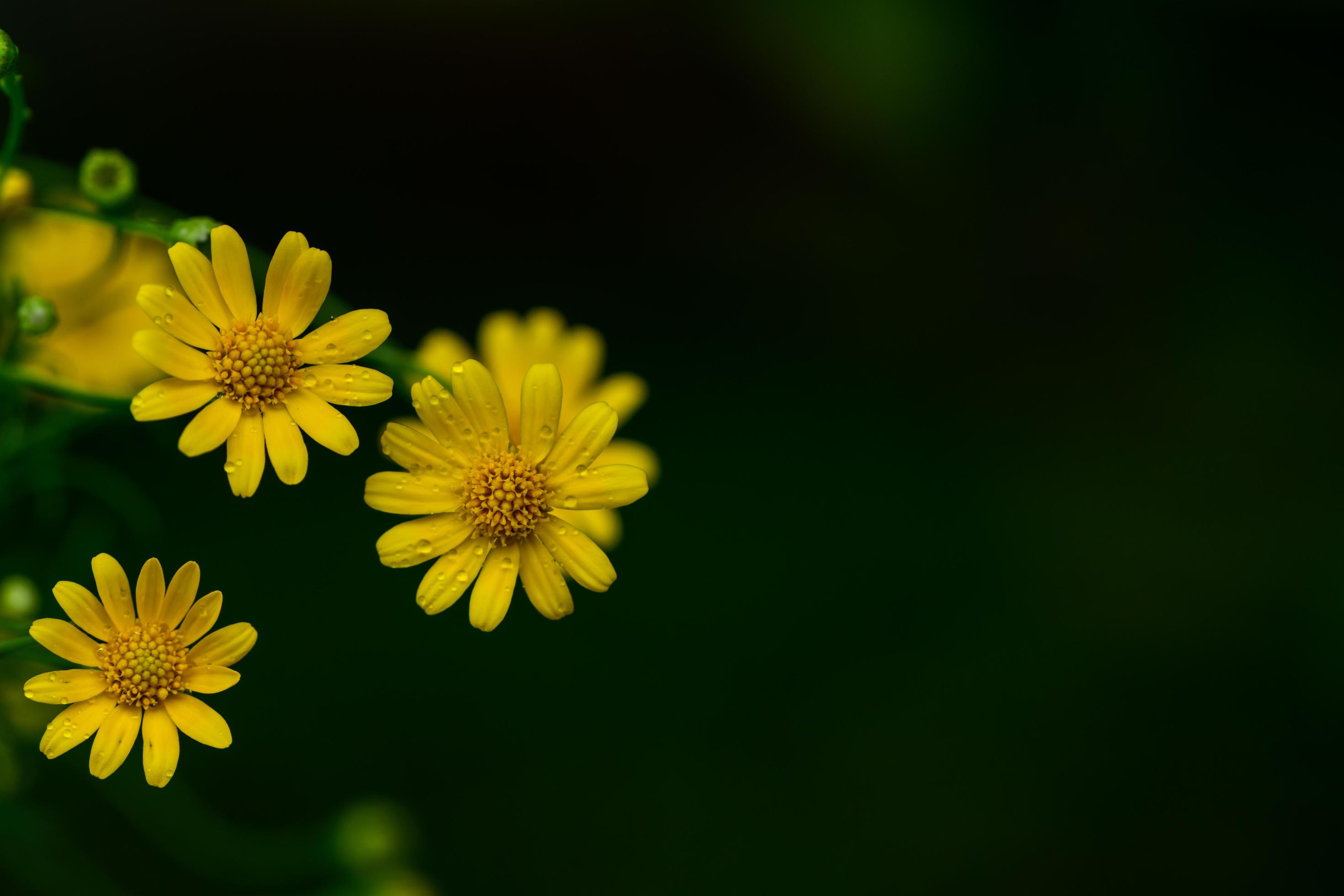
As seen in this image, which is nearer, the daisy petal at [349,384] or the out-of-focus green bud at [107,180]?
the daisy petal at [349,384]

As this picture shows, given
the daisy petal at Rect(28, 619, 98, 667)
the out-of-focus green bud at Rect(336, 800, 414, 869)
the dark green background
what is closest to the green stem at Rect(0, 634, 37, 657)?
the daisy petal at Rect(28, 619, 98, 667)

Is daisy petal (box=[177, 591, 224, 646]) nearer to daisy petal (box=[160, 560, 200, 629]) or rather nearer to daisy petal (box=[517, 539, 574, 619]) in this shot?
daisy petal (box=[160, 560, 200, 629])

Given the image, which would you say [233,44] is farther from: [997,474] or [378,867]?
[997,474]

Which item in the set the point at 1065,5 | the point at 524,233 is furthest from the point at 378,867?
the point at 1065,5

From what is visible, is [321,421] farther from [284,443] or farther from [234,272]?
[234,272]

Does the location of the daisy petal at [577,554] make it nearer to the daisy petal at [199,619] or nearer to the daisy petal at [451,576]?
the daisy petal at [451,576]

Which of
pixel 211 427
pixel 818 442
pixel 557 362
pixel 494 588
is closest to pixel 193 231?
pixel 211 427

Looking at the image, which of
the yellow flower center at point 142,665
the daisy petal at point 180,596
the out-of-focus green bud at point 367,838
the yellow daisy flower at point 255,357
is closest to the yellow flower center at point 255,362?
the yellow daisy flower at point 255,357
